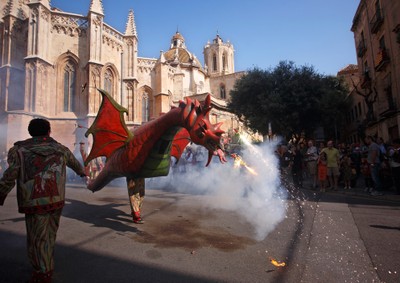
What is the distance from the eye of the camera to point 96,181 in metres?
5.82

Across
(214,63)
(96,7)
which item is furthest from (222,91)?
(96,7)

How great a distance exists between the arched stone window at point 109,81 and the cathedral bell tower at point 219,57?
34.8 meters

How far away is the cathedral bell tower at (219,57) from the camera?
185 feet

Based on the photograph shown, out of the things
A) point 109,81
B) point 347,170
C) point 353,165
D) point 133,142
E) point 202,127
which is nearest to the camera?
point 202,127

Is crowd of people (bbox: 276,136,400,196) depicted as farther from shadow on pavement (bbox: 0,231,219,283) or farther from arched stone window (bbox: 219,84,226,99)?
arched stone window (bbox: 219,84,226,99)

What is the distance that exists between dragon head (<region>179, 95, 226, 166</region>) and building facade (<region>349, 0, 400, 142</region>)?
17.8 metres

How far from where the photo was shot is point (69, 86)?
22344 millimetres

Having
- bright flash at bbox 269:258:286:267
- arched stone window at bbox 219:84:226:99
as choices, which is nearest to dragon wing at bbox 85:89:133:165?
bright flash at bbox 269:258:286:267

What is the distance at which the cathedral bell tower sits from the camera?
56406 millimetres

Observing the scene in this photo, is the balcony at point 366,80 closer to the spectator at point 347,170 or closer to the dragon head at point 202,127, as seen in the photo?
the spectator at point 347,170

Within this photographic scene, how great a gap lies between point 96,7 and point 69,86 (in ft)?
26.0

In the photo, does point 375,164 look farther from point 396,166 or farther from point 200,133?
point 200,133

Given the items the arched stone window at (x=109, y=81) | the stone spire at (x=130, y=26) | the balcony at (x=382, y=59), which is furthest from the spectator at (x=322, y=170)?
the stone spire at (x=130, y=26)

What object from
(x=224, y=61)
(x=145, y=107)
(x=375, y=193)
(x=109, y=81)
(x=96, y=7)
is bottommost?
(x=375, y=193)
